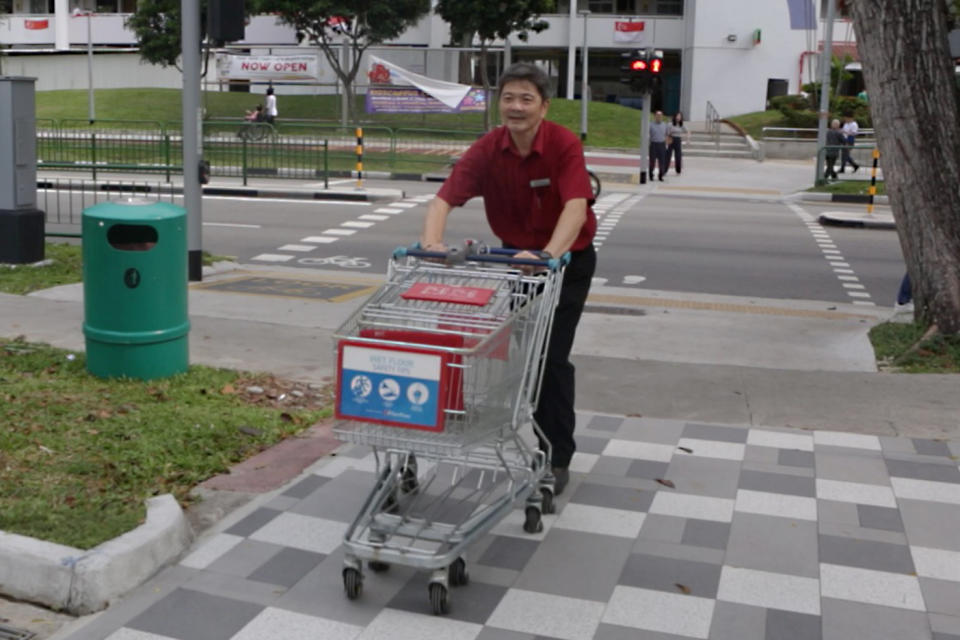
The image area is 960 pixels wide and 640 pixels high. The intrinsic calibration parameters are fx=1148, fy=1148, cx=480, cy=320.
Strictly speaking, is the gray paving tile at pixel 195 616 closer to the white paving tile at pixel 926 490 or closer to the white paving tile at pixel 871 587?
the white paving tile at pixel 871 587

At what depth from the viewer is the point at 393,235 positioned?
17797 mm

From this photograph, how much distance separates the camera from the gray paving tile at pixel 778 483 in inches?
233

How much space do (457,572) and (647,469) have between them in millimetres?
1975

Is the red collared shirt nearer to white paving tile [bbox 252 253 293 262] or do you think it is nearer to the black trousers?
the black trousers

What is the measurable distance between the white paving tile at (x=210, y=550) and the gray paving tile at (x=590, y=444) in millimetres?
2282

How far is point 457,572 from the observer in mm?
4605

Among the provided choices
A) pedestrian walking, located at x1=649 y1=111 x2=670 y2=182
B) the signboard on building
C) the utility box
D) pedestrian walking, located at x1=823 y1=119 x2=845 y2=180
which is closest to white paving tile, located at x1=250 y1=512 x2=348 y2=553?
the utility box

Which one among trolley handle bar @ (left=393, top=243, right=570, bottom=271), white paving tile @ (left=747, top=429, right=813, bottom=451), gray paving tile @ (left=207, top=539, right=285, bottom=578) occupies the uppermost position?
trolley handle bar @ (left=393, top=243, right=570, bottom=271)

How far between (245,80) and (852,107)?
22889mm

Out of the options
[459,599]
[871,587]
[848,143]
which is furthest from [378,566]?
[848,143]

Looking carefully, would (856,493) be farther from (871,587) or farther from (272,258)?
(272,258)

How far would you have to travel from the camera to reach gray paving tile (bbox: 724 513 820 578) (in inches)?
194

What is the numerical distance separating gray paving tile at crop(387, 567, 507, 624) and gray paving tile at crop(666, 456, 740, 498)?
1646mm

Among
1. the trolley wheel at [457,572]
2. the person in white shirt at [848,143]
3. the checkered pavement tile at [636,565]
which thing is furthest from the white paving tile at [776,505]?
the person in white shirt at [848,143]
